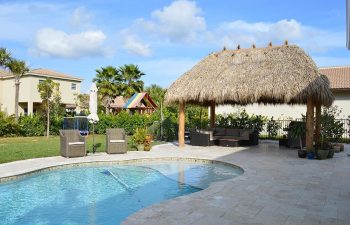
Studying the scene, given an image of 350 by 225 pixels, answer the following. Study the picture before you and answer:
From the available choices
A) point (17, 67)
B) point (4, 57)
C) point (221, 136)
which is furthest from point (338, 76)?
point (4, 57)

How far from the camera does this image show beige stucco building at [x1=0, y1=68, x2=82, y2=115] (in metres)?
31.8

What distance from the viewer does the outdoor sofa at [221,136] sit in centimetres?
1517

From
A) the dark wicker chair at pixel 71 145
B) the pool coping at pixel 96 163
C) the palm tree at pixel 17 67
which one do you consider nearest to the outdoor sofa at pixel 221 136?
the pool coping at pixel 96 163

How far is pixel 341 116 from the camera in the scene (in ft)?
75.3

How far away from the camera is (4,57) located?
23500 mm

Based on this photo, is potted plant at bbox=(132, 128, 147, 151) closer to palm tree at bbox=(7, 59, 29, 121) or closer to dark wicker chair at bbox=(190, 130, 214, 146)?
dark wicker chair at bbox=(190, 130, 214, 146)

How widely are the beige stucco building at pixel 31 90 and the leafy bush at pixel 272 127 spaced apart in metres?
22.2

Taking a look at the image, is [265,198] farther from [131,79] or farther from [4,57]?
[131,79]

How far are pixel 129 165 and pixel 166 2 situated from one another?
833cm

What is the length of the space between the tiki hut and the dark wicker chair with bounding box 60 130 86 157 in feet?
15.7

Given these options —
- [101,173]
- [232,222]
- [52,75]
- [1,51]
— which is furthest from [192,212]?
[52,75]

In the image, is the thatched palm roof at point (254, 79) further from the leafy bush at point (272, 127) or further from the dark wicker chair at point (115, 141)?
the leafy bush at point (272, 127)

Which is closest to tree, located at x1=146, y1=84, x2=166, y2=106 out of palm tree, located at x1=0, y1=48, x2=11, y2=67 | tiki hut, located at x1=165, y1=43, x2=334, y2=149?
palm tree, located at x1=0, y1=48, x2=11, y2=67

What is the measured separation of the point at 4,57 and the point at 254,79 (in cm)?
1841
